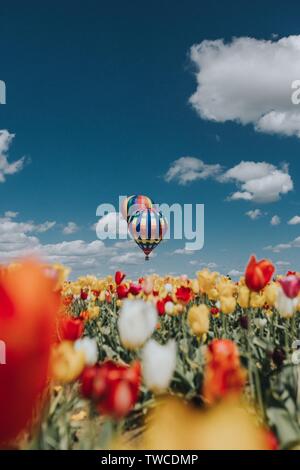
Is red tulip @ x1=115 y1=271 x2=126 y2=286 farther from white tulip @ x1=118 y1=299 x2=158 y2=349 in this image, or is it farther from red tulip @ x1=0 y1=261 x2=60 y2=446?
red tulip @ x1=0 y1=261 x2=60 y2=446

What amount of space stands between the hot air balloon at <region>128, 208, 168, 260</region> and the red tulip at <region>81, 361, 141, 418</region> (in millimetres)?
35423

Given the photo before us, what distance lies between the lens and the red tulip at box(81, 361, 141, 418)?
174cm

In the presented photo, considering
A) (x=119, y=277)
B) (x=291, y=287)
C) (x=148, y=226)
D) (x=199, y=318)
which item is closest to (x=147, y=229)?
(x=148, y=226)

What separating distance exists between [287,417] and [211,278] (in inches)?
108

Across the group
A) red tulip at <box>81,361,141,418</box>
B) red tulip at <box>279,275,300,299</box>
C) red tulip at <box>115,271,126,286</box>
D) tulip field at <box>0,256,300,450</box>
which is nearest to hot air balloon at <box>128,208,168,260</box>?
red tulip at <box>115,271,126,286</box>

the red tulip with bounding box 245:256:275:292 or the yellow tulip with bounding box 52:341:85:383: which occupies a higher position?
the red tulip with bounding box 245:256:275:292

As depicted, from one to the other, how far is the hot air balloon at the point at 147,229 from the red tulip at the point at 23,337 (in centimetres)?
3624

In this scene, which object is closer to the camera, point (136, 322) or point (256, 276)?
point (136, 322)

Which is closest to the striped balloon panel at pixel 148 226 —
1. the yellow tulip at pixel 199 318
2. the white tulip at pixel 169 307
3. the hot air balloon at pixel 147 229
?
the hot air balloon at pixel 147 229

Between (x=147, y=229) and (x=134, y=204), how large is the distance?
461 centimetres

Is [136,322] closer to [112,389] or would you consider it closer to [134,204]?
[112,389]

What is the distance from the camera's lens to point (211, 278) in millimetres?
5531

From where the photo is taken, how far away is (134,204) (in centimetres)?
4103
